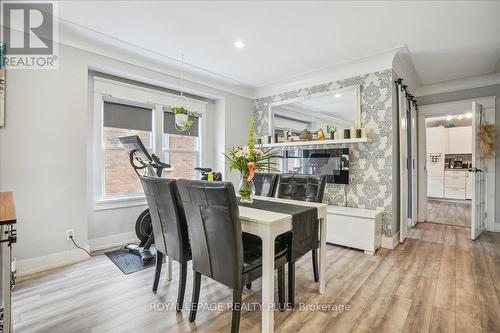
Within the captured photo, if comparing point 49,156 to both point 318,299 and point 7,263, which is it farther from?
point 318,299

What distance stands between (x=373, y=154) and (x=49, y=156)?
4.21 metres

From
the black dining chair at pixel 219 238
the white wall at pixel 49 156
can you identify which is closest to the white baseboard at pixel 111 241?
the white wall at pixel 49 156

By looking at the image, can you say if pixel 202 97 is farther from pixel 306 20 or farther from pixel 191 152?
pixel 306 20

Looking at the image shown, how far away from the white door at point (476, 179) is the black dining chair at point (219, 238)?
378 cm

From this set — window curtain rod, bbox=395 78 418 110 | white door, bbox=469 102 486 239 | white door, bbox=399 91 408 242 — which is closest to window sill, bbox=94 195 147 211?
white door, bbox=399 91 408 242

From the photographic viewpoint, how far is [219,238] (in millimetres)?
1574

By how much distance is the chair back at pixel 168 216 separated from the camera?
1928 millimetres

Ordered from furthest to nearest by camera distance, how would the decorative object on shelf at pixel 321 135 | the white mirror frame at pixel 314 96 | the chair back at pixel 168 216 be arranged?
1. the decorative object on shelf at pixel 321 135
2. the white mirror frame at pixel 314 96
3. the chair back at pixel 168 216

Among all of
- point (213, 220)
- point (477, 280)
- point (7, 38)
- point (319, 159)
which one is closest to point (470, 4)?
point (319, 159)

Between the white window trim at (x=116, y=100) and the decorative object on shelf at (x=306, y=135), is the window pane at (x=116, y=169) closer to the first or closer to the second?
the white window trim at (x=116, y=100)

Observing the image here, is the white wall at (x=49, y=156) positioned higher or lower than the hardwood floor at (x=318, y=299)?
higher

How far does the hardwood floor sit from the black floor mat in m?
0.09

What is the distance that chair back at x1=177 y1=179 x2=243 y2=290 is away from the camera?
1.49m

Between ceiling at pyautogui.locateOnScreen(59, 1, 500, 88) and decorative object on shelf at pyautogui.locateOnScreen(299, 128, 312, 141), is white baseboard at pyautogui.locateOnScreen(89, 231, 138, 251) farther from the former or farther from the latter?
decorative object on shelf at pyautogui.locateOnScreen(299, 128, 312, 141)
